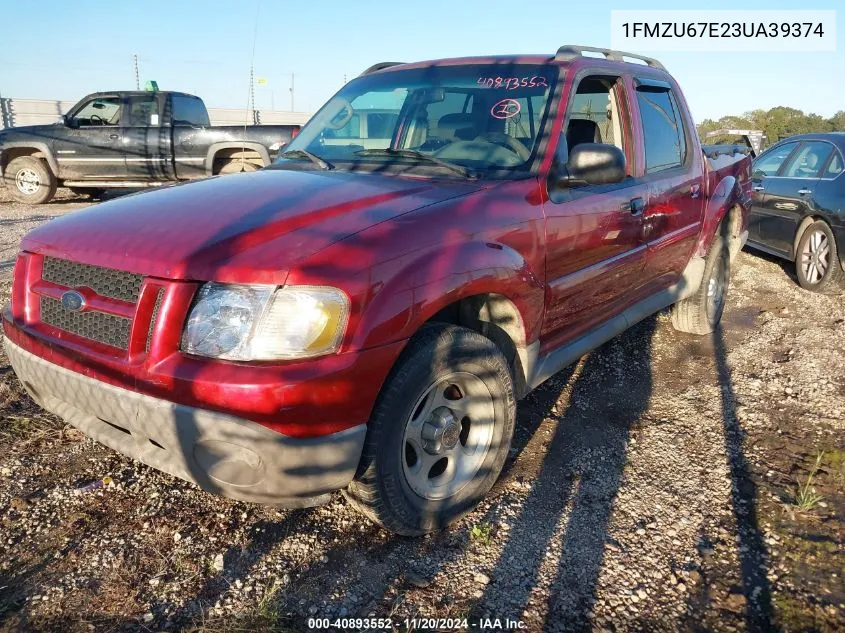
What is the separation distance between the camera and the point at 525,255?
9.07 ft

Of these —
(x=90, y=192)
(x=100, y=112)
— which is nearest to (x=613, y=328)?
(x=100, y=112)

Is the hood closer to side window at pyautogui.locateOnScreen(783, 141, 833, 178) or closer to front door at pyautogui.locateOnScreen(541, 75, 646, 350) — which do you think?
front door at pyautogui.locateOnScreen(541, 75, 646, 350)

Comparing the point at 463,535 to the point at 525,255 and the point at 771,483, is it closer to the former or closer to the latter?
the point at 525,255

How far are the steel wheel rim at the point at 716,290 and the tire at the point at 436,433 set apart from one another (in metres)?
3.06

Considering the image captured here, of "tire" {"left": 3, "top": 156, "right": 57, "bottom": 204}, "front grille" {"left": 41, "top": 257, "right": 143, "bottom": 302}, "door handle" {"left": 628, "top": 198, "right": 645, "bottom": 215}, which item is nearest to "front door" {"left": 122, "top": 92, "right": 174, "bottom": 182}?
"tire" {"left": 3, "top": 156, "right": 57, "bottom": 204}

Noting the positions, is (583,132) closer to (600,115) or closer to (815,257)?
(600,115)

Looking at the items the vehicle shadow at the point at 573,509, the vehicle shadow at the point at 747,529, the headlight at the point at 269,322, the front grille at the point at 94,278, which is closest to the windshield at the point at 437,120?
the headlight at the point at 269,322

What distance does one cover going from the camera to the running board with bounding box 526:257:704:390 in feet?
10.2

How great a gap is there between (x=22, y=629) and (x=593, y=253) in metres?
2.78

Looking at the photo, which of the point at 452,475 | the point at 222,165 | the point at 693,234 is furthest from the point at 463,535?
the point at 222,165

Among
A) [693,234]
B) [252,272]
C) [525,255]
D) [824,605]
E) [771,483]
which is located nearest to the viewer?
[252,272]

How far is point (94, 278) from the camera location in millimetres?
2312

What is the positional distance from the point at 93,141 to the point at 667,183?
33.3 ft

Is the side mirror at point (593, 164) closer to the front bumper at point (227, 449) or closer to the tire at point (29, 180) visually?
the front bumper at point (227, 449)
